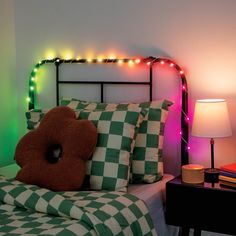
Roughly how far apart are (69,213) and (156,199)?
644mm

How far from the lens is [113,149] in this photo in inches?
87.4

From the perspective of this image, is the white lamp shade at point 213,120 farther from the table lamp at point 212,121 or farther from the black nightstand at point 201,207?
the black nightstand at point 201,207

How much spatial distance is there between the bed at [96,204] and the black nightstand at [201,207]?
0.28 feet

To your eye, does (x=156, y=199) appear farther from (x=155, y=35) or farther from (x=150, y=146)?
(x=155, y=35)

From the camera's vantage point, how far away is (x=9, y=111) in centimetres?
322

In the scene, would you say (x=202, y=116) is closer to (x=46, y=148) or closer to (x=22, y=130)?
(x=46, y=148)

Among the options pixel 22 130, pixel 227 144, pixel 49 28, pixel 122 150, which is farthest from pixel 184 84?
pixel 22 130

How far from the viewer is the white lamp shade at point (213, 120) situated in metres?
2.24

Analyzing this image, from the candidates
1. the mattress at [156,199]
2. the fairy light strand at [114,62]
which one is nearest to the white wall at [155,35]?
the fairy light strand at [114,62]

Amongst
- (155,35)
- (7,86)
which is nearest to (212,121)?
(155,35)

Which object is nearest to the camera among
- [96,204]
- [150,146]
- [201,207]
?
[96,204]

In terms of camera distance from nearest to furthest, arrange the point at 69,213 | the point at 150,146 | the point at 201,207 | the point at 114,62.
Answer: the point at 69,213 → the point at 201,207 → the point at 150,146 → the point at 114,62

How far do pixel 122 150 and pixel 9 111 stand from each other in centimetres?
132

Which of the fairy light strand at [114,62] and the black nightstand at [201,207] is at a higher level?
the fairy light strand at [114,62]
